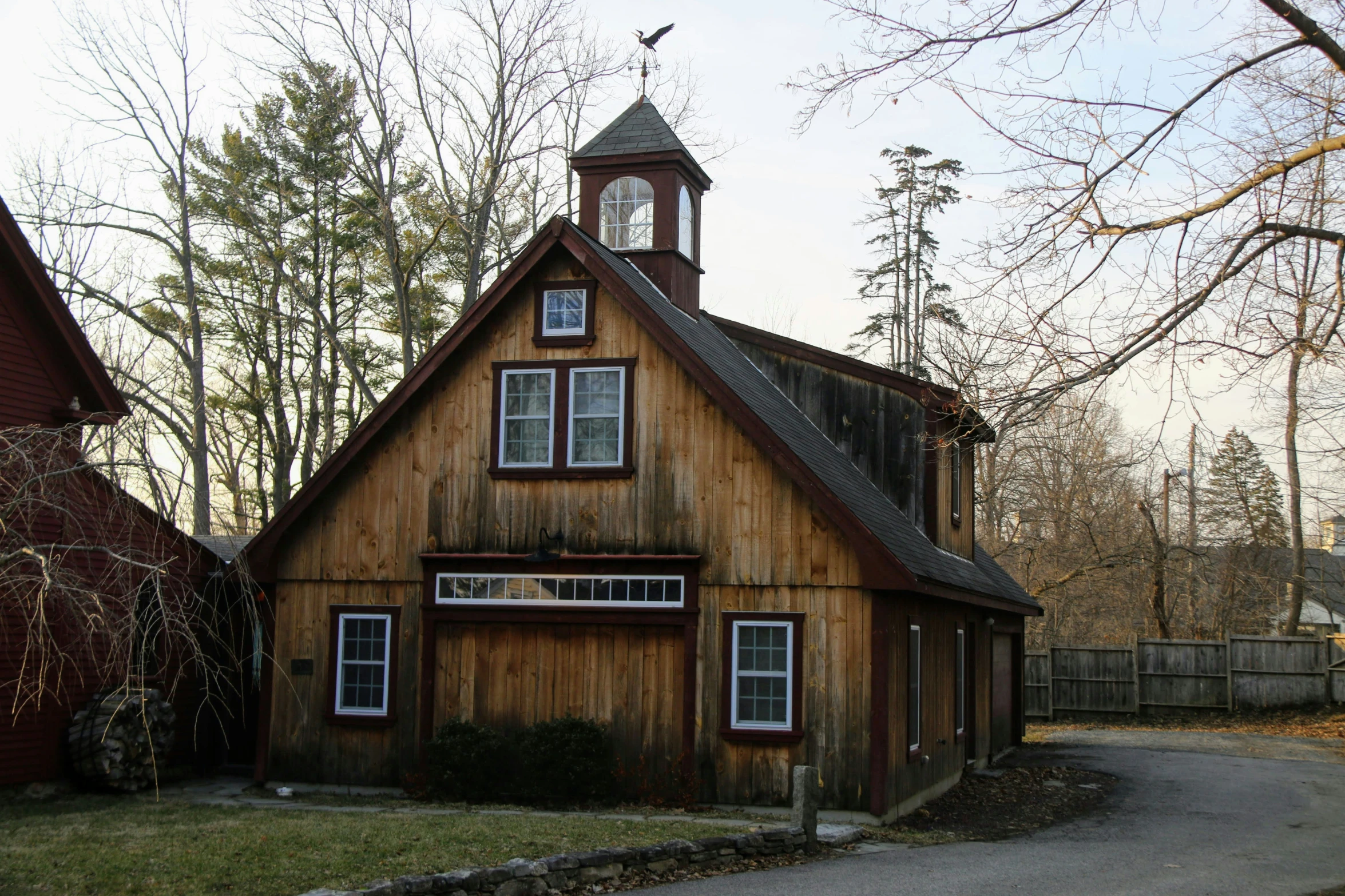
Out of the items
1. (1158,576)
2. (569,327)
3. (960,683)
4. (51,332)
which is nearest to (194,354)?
(51,332)

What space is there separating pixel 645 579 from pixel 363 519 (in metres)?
3.88

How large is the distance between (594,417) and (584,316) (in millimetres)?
1292

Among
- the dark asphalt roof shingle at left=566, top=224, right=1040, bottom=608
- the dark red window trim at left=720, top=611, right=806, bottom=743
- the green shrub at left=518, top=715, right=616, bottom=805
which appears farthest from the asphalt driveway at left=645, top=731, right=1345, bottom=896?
the green shrub at left=518, top=715, right=616, bottom=805

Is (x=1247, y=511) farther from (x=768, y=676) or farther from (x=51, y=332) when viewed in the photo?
(x=51, y=332)

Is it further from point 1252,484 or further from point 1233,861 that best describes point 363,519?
point 1252,484

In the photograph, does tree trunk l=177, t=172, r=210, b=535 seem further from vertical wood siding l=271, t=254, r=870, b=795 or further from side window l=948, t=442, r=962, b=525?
side window l=948, t=442, r=962, b=525

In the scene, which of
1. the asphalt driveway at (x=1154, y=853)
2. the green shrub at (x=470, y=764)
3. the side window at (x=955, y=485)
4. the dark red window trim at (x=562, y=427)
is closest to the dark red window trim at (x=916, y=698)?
the asphalt driveway at (x=1154, y=853)

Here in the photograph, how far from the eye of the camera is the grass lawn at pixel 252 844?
880 centimetres

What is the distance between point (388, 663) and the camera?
15430mm

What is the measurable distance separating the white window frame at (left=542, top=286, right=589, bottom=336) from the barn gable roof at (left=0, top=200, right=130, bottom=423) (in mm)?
5072

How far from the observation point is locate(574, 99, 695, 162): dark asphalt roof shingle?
18.8 meters

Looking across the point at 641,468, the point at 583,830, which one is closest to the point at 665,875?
the point at 583,830

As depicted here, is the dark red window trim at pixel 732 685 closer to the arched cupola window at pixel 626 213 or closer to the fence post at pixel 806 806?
the fence post at pixel 806 806

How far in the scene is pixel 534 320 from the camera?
50.8 ft
